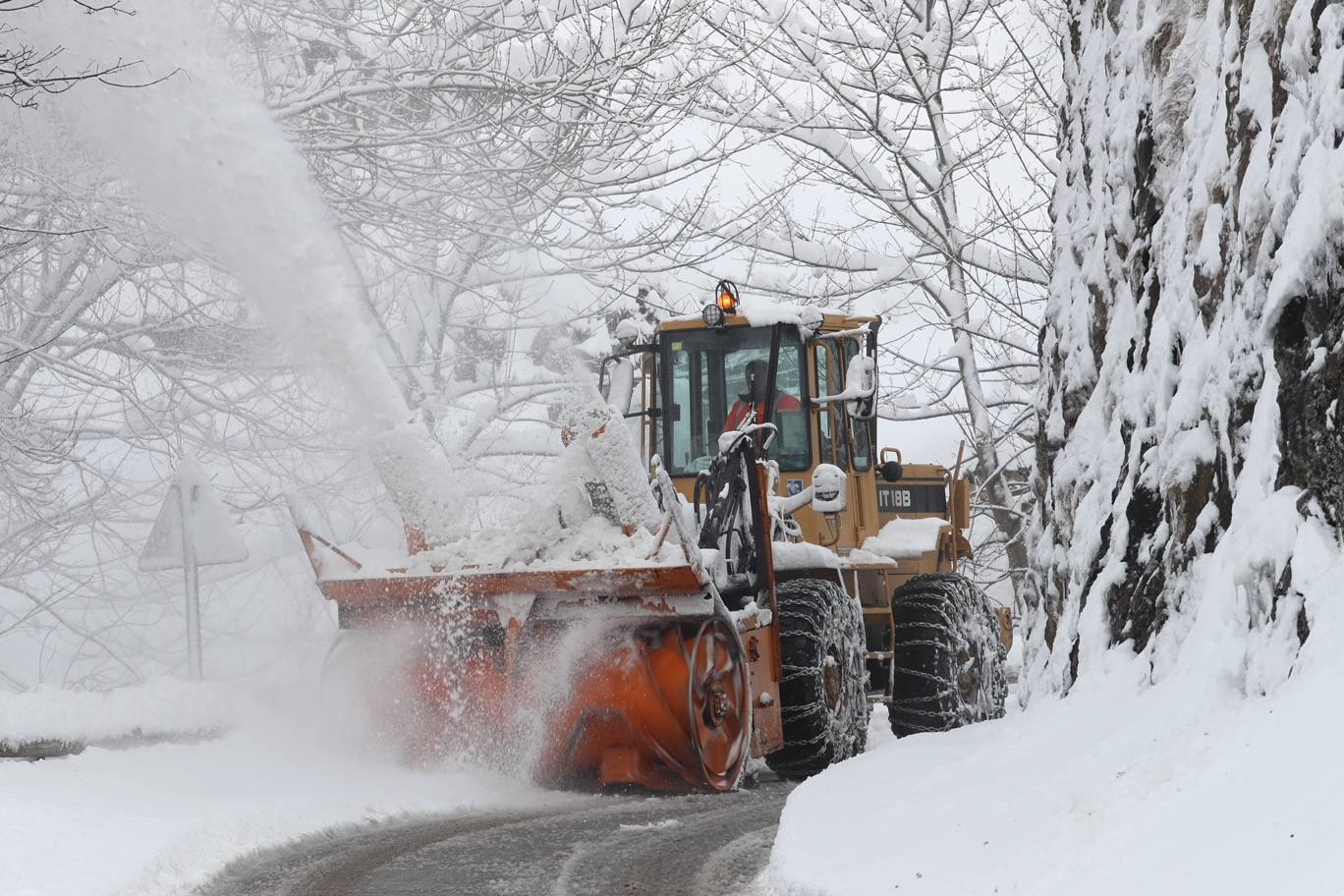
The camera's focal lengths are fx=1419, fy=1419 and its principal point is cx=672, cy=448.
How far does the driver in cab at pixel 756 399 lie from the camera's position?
9.60 metres

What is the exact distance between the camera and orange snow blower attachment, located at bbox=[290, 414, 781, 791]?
24.2 feet

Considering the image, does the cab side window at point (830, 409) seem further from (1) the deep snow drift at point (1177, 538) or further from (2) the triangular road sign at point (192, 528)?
(2) the triangular road sign at point (192, 528)

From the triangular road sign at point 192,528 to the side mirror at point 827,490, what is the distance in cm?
374

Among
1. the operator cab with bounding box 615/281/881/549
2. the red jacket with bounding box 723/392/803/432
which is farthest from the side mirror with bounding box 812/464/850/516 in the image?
the red jacket with bounding box 723/392/803/432

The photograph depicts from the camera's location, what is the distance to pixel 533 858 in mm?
5547

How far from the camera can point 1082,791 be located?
12.4 ft

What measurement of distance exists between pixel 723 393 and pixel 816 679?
2276 millimetres

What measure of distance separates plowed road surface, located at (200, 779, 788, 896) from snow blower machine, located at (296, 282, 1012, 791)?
0.72 metres

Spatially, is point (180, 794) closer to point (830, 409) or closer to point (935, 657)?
point (830, 409)

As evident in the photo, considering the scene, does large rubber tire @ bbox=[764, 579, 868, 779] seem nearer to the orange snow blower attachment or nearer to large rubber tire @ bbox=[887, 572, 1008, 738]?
the orange snow blower attachment

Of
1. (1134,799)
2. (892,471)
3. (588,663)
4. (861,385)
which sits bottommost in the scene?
(588,663)

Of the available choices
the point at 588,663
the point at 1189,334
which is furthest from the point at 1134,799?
the point at 588,663

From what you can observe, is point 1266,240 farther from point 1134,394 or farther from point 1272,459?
point 1134,394

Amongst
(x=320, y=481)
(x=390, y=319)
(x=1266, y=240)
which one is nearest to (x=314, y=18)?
(x=320, y=481)
